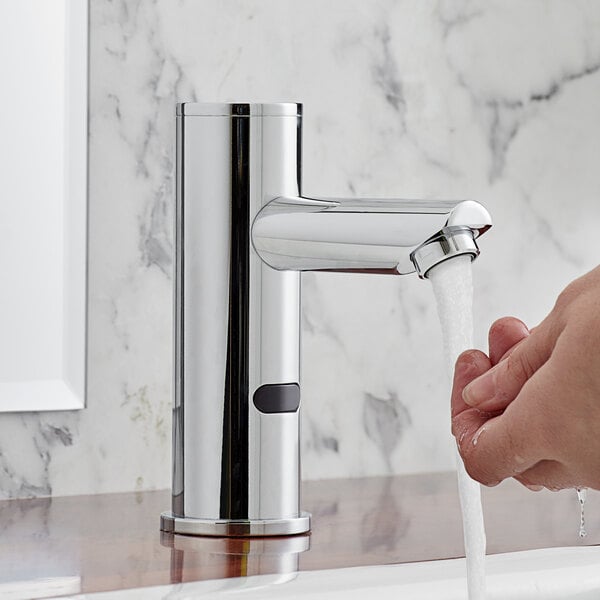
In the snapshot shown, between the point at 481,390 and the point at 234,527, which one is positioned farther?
the point at 234,527

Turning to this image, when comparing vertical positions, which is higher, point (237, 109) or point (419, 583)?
point (237, 109)

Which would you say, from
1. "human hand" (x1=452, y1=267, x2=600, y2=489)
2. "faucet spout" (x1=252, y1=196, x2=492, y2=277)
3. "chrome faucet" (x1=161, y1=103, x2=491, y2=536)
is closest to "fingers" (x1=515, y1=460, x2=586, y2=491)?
"human hand" (x1=452, y1=267, x2=600, y2=489)

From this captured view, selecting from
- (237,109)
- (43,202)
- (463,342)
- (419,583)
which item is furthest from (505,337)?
(43,202)

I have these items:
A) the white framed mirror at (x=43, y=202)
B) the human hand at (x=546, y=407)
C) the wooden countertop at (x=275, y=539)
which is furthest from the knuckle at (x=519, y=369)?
the white framed mirror at (x=43, y=202)

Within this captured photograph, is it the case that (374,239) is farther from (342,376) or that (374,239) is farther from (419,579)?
(342,376)

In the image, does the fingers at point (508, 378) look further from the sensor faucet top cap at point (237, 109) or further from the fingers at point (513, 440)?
the sensor faucet top cap at point (237, 109)

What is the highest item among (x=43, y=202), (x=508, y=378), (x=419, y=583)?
(x=43, y=202)

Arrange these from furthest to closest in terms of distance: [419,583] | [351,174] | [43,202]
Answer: [351,174] → [43,202] → [419,583]

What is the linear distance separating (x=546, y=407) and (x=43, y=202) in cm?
55

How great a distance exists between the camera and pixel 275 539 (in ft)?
2.39

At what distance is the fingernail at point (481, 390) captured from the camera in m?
0.44

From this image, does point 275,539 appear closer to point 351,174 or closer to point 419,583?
point 419,583

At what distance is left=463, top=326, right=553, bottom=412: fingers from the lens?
1.41 ft

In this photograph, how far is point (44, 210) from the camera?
863mm
